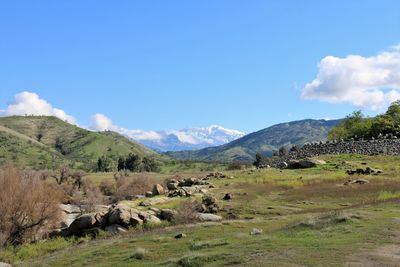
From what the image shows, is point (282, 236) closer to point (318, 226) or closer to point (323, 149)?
point (318, 226)

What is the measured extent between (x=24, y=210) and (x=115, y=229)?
8.00 m

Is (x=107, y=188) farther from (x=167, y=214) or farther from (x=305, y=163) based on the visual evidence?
(x=167, y=214)

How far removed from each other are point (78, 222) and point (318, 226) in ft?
61.6

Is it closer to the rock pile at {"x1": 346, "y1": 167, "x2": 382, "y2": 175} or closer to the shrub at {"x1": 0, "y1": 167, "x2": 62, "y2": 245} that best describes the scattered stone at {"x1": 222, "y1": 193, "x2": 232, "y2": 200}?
the shrub at {"x1": 0, "y1": 167, "x2": 62, "y2": 245}

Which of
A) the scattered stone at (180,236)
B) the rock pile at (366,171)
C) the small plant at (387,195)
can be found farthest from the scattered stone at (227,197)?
the rock pile at (366,171)

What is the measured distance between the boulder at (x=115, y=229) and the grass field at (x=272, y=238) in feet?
2.90

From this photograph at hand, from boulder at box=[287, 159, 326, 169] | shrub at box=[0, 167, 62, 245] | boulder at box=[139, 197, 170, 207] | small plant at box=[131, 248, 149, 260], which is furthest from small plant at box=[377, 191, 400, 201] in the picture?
boulder at box=[287, 159, 326, 169]

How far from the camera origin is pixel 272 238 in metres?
22.1

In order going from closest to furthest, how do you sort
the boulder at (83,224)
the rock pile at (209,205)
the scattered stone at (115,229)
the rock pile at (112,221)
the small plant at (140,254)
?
the small plant at (140,254)
the scattered stone at (115,229)
the rock pile at (112,221)
the boulder at (83,224)
the rock pile at (209,205)

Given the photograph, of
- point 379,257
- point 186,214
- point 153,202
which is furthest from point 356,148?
point 379,257

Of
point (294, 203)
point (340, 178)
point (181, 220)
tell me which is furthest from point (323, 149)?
point (181, 220)

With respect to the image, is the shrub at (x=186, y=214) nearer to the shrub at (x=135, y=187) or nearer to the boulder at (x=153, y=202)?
the boulder at (x=153, y=202)

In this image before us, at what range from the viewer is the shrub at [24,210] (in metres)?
35.3

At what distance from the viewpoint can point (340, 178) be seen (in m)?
52.7
